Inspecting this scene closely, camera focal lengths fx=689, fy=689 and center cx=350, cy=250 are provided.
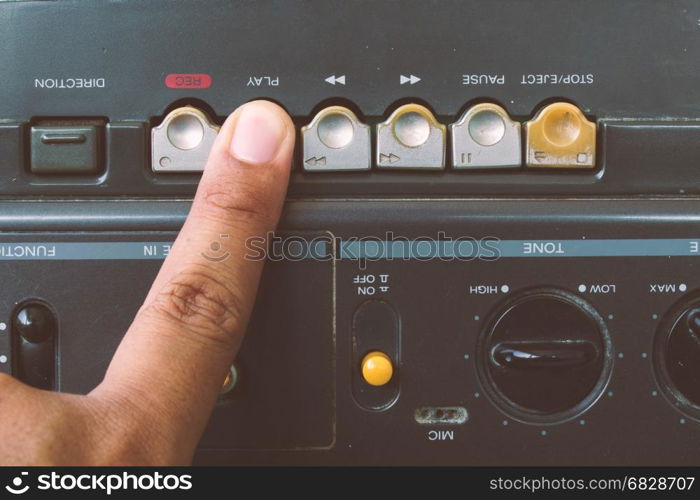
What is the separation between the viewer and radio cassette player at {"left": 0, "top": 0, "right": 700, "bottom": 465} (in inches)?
28.0

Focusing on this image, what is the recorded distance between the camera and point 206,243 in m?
0.66

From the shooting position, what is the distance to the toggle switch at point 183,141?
70 centimetres

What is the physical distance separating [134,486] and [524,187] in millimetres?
469

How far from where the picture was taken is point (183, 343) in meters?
0.63

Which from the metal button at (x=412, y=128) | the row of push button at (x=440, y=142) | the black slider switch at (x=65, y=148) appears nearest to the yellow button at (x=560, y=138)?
the row of push button at (x=440, y=142)

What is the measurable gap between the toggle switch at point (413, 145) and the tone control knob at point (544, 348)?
0.57ft

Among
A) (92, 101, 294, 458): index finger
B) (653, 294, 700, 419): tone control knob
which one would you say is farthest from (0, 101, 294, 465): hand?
(653, 294, 700, 419): tone control knob

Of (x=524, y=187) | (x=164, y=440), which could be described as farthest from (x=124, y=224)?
(x=524, y=187)

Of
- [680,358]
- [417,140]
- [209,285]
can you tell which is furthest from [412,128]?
[680,358]

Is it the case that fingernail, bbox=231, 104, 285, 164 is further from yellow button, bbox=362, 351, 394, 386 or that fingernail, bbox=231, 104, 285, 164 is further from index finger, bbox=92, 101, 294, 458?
yellow button, bbox=362, 351, 394, 386

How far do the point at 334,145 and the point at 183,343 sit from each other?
0.25 m

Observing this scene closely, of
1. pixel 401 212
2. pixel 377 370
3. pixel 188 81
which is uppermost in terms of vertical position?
pixel 188 81

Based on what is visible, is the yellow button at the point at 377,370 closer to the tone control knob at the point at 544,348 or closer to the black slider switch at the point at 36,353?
the tone control knob at the point at 544,348

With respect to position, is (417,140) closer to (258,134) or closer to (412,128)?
(412,128)
